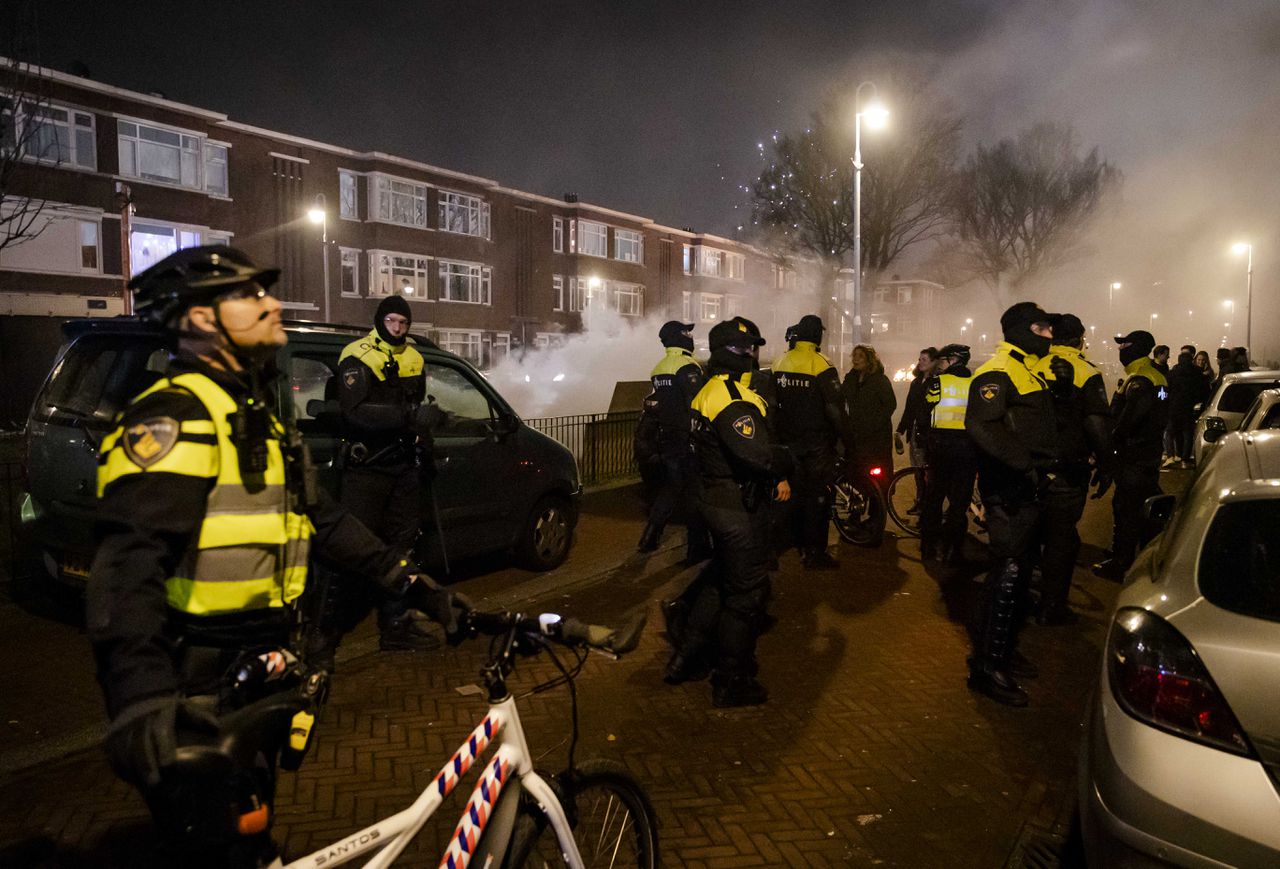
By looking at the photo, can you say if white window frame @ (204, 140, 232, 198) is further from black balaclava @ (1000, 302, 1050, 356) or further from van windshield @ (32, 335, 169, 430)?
black balaclava @ (1000, 302, 1050, 356)

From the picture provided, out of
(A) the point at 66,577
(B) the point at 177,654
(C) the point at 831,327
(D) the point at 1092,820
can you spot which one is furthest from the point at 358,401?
(C) the point at 831,327

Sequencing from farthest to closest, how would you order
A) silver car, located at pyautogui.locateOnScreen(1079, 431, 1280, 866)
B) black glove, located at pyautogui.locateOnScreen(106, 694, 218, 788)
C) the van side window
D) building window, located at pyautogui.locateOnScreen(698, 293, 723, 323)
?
building window, located at pyautogui.locateOnScreen(698, 293, 723, 323) → the van side window → silver car, located at pyautogui.locateOnScreen(1079, 431, 1280, 866) → black glove, located at pyautogui.locateOnScreen(106, 694, 218, 788)

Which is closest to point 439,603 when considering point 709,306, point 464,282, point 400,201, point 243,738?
point 243,738

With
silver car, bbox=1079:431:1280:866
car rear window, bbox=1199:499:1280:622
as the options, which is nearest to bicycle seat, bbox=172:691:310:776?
silver car, bbox=1079:431:1280:866

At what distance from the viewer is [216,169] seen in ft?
97.9

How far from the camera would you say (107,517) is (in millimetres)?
1846

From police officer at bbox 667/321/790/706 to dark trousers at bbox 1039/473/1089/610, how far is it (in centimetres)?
188

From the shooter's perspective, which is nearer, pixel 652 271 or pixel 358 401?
pixel 358 401

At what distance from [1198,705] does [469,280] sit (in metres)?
38.4

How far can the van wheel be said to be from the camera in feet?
23.4

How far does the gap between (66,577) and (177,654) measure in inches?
153

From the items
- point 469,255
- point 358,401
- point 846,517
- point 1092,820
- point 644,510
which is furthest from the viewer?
point 469,255

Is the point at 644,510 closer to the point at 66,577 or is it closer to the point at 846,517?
the point at 846,517

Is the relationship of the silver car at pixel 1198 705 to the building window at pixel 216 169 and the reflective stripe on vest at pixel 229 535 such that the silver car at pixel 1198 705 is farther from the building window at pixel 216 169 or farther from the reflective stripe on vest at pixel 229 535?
the building window at pixel 216 169
